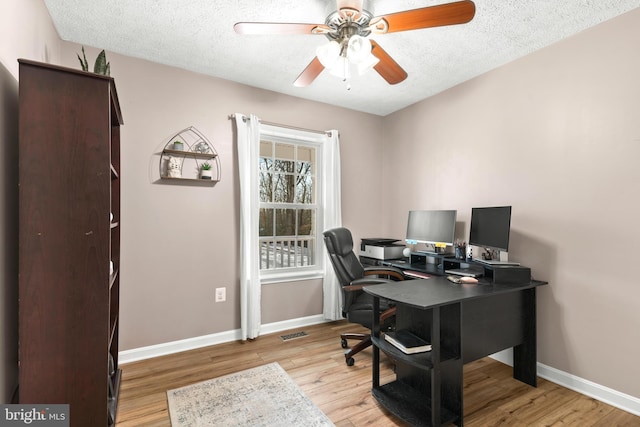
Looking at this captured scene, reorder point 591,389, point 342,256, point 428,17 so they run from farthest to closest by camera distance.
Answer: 1. point 342,256
2. point 591,389
3. point 428,17

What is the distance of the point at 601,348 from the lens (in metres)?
2.11

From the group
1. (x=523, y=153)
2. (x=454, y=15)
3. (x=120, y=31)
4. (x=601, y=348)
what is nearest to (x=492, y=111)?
(x=523, y=153)

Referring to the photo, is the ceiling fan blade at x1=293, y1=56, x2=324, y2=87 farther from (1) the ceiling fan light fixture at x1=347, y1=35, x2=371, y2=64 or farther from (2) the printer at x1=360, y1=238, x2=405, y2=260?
(2) the printer at x1=360, y1=238, x2=405, y2=260

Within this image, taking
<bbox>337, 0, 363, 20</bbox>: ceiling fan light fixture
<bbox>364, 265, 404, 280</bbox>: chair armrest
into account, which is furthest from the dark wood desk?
A: <bbox>337, 0, 363, 20</bbox>: ceiling fan light fixture

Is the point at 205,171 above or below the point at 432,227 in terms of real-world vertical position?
above

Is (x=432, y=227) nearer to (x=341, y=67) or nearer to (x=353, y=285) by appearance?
(x=353, y=285)

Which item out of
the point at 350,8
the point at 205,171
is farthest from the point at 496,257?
the point at 205,171

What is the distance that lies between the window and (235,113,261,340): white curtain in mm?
216

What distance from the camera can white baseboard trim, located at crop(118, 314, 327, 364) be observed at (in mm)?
2605

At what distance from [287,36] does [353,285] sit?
2018 mm

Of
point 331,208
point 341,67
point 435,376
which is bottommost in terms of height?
point 435,376

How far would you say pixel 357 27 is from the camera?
181 centimetres

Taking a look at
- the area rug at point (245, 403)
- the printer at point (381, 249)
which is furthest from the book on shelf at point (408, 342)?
the printer at point (381, 249)

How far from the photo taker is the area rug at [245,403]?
1.84 meters
